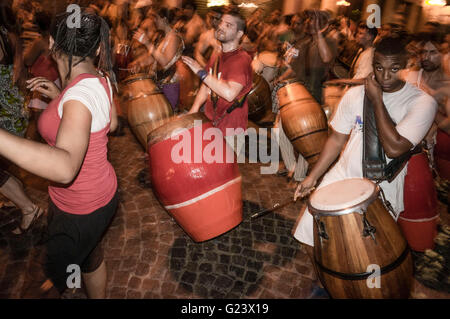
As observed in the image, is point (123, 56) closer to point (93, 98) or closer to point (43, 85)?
point (43, 85)

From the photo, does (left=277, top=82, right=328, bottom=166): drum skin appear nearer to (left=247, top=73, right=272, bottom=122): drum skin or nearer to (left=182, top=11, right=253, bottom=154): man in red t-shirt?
(left=182, top=11, right=253, bottom=154): man in red t-shirt

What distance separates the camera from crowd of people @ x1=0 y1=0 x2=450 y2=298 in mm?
1718

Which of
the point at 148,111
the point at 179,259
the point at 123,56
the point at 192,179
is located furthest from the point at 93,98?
the point at 123,56

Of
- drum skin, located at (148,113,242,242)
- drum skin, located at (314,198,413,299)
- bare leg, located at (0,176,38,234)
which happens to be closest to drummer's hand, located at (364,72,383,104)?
drum skin, located at (314,198,413,299)

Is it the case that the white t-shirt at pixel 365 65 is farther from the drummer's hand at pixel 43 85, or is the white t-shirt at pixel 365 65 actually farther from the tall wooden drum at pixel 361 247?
the drummer's hand at pixel 43 85

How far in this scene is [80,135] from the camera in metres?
1.43

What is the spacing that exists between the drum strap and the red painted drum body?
0.55 metres

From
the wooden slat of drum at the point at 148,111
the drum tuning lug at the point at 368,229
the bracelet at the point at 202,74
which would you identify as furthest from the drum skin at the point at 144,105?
the drum tuning lug at the point at 368,229

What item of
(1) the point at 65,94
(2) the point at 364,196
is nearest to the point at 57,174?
(1) the point at 65,94

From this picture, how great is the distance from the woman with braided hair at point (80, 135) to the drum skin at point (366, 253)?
1.54 meters

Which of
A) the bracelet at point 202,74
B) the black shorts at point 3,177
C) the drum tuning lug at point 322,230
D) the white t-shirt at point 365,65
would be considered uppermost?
the bracelet at point 202,74

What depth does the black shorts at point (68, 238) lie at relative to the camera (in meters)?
1.97

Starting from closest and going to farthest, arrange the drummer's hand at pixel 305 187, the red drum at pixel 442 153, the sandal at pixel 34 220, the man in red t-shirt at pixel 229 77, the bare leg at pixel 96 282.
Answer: the bare leg at pixel 96 282, the drummer's hand at pixel 305 187, the man in red t-shirt at pixel 229 77, the sandal at pixel 34 220, the red drum at pixel 442 153
